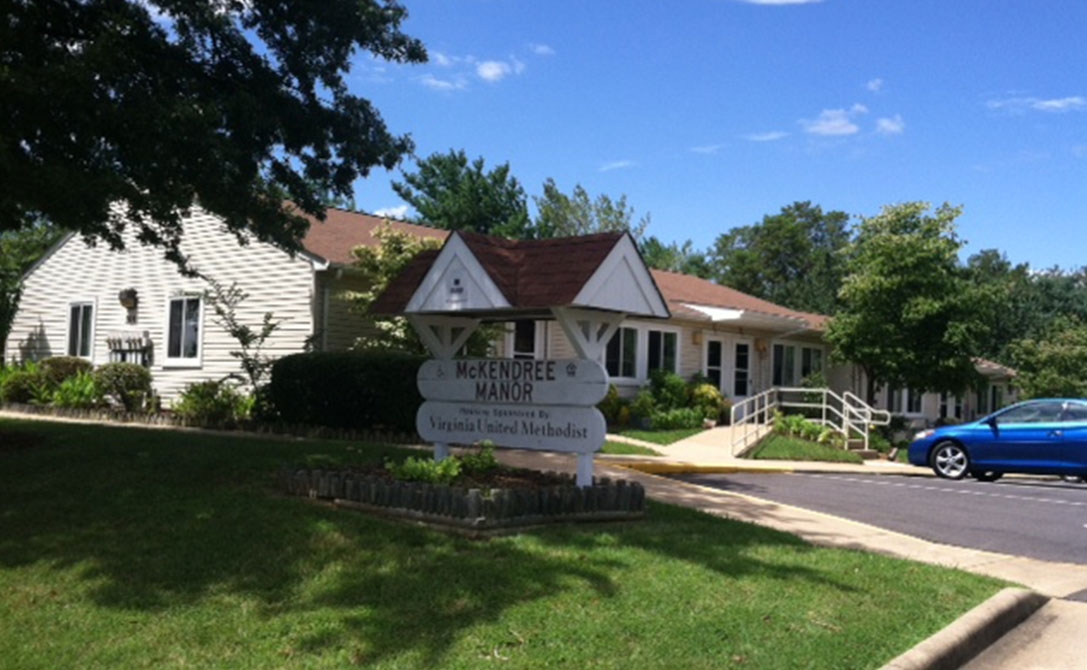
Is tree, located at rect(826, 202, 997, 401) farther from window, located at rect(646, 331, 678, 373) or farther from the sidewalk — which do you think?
the sidewalk

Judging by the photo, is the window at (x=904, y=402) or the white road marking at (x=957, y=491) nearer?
the white road marking at (x=957, y=491)

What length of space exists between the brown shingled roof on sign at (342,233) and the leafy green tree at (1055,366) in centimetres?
2235

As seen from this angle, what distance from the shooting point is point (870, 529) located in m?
10.6

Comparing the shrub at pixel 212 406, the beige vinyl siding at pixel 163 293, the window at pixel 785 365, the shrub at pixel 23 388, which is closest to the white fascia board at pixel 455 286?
the shrub at pixel 212 406

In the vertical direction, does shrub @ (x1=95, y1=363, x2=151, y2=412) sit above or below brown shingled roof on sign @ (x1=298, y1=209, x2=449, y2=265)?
below

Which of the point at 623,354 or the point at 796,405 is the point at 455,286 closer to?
the point at 623,354

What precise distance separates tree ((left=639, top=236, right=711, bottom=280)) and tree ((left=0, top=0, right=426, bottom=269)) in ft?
151

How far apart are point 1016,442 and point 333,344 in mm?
12403

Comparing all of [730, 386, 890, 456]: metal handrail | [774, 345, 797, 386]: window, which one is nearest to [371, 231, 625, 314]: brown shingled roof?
[730, 386, 890, 456]: metal handrail

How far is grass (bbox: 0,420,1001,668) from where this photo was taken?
230 inches

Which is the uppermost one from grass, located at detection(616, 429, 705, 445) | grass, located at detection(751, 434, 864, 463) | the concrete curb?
grass, located at detection(616, 429, 705, 445)

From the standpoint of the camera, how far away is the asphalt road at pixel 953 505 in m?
10.7

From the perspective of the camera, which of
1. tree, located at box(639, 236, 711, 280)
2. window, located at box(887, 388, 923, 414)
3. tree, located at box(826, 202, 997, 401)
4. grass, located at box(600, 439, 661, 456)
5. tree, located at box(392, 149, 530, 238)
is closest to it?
grass, located at box(600, 439, 661, 456)

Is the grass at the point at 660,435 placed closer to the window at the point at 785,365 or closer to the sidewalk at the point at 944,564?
the sidewalk at the point at 944,564
